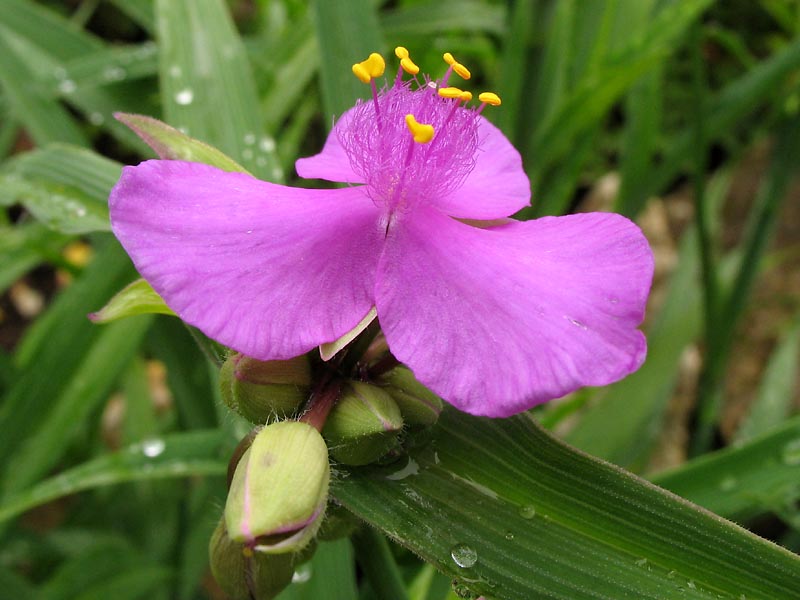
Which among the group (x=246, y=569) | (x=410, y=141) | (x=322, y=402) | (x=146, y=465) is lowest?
(x=146, y=465)

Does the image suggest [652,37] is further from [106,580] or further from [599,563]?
[106,580]

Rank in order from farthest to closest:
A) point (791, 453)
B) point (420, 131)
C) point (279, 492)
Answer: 1. point (791, 453)
2. point (420, 131)
3. point (279, 492)

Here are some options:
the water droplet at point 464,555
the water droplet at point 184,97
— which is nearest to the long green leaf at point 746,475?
the water droplet at point 464,555

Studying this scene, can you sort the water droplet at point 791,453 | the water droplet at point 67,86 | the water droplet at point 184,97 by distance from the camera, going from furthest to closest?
the water droplet at point 67,86
the water droplet at point 184,97
the water droplet at point 791,453

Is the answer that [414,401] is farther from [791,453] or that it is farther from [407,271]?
[791,453]

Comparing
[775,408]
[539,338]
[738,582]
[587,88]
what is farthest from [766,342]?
[539,338]

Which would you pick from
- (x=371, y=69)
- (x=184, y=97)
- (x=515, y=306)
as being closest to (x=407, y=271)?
(x=515, y=306)

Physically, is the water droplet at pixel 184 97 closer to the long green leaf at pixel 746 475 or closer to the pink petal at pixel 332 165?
the pink petal at pixel 332 165
